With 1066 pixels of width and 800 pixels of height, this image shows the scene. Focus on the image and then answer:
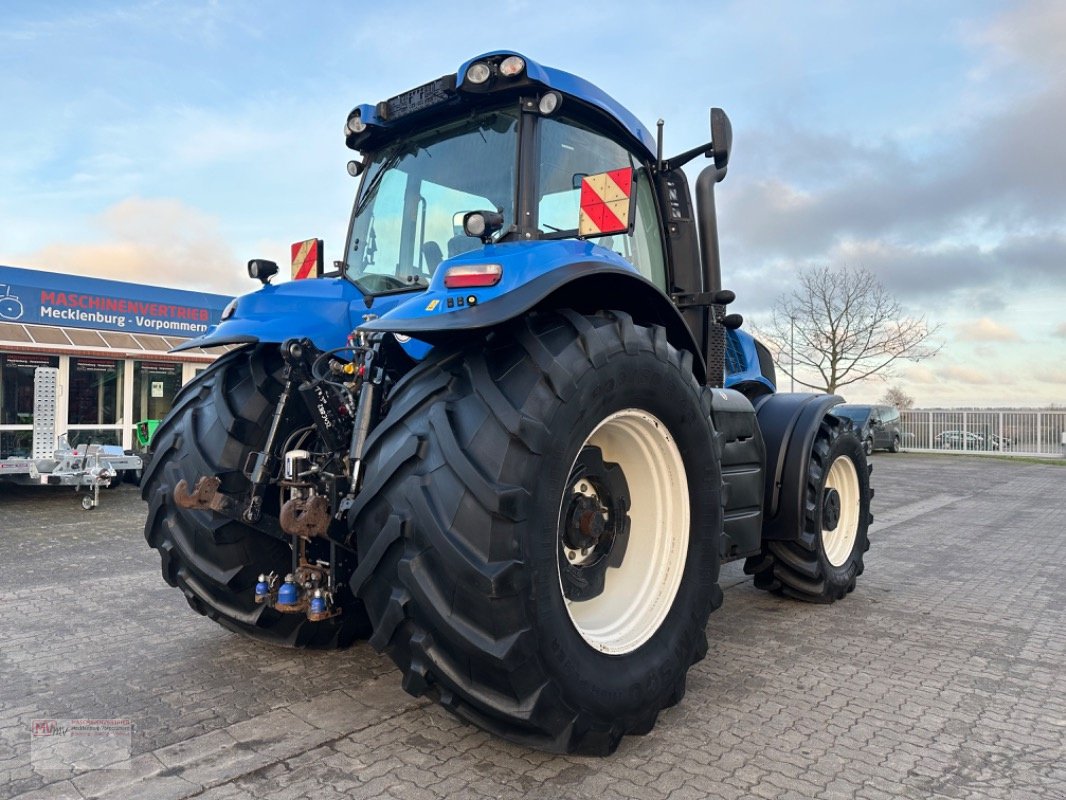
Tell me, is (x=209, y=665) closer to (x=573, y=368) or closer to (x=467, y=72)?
(x=573, y=368)

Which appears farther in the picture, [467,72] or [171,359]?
[171,359]

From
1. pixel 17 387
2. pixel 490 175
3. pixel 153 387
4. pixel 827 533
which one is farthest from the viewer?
pixel 153 387

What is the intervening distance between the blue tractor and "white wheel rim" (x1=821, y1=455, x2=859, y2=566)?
145cm

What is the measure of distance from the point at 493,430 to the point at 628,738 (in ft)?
4.49

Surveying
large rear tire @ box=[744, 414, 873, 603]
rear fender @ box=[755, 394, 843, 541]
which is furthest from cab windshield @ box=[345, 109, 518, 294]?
large rear tire @ box=[744, 414, 873, 603]

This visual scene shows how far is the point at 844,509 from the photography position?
5504 mm

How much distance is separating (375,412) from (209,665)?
170 cm

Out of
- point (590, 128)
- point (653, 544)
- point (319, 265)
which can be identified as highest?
point (590, 128)

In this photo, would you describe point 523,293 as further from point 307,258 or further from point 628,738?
point 307,258

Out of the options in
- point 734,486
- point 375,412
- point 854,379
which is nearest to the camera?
point 375,412

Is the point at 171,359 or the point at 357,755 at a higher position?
the point at 171,359

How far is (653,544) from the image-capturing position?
10.6ft

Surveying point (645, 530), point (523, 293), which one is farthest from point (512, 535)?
point (645, 530)

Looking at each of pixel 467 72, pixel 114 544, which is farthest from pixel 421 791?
pixel 114 544
